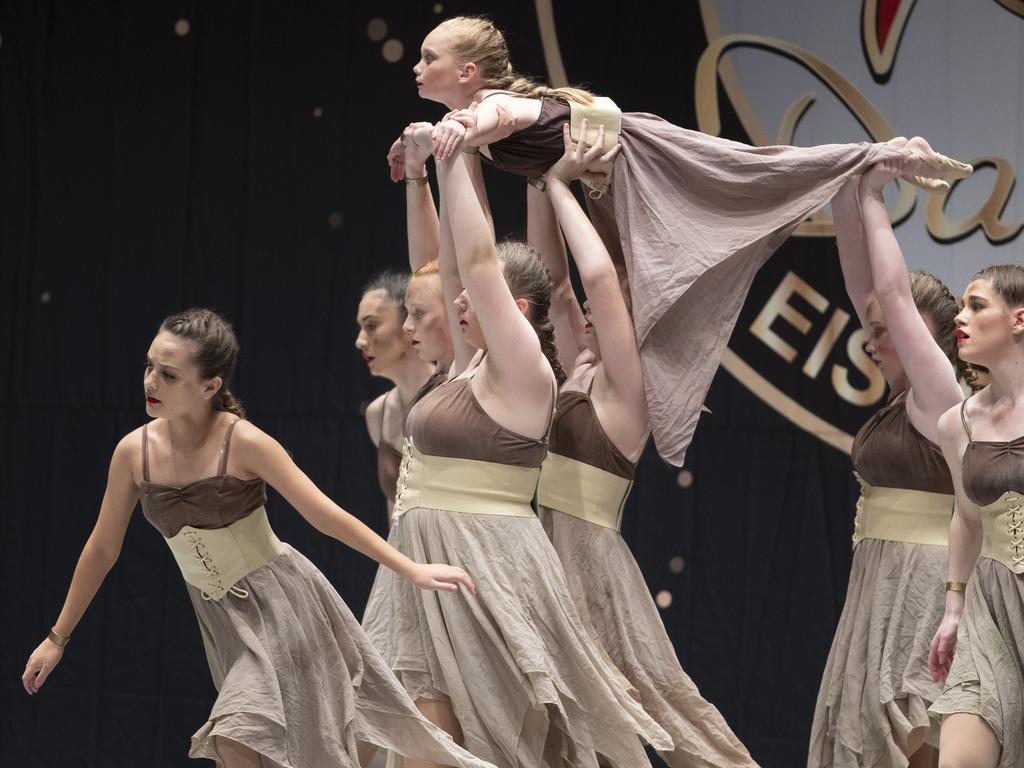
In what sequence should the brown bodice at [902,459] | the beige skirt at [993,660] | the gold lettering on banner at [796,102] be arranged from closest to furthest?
the beige skirt at [993,660] → the brown bodice at [902,459] → the gold lettering on banner at [796,102]

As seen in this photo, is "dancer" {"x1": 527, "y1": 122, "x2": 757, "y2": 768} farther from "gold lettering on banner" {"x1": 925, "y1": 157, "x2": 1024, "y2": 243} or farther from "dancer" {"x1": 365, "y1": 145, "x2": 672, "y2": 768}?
"gold lettering on banner" {"x1": 925, "y1": 157, "x2": 1024, "y2": 243}

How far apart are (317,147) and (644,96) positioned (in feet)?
4.19

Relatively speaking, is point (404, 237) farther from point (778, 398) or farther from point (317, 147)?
point (778, 398)

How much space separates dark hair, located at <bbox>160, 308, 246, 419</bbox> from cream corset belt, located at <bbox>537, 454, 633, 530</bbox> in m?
0.80

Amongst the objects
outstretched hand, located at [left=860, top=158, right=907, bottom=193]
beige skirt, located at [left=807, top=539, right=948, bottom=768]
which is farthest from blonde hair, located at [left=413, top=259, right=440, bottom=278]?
beige skirt, located at [left=807, top=539, right=948, bottom=768]

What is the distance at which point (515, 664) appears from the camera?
325cm

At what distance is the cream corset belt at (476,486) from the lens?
3371 millimetres

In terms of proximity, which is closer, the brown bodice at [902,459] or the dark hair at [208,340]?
the dark hair at [208,340]

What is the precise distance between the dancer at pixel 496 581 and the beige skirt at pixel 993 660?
675 millimetres

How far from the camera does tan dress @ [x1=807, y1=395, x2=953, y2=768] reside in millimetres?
3615

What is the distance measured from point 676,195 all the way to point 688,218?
7 centimetres

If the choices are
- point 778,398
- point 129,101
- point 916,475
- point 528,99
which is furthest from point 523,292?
point 129,101

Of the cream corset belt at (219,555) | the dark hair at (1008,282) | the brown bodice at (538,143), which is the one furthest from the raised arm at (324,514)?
the dark hair at (1008,282)

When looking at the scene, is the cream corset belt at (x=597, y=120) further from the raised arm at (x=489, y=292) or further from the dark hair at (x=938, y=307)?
the dark hair at (x=938, y=307)
